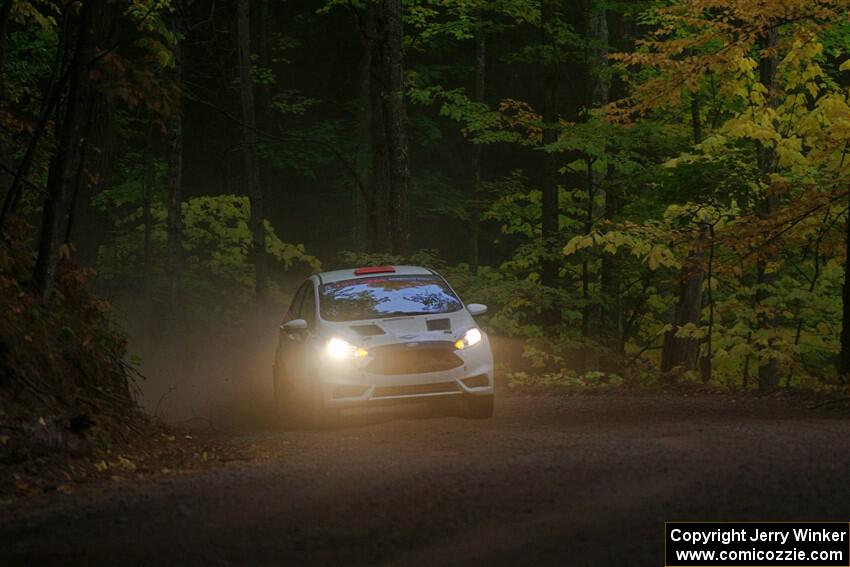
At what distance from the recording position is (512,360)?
2430 cm

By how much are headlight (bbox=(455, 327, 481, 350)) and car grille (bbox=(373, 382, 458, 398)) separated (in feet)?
1.47

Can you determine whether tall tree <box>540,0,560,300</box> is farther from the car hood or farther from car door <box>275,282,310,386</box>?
the car hood

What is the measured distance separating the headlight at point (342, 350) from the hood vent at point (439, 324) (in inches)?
34.0

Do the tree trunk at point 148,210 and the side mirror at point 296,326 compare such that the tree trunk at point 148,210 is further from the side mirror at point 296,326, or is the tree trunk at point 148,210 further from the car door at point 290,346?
the side mirror at point 296,326

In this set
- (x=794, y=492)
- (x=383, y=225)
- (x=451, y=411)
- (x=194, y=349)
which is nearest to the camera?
(x=794, y=492)

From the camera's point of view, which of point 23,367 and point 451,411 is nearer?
point 23,367

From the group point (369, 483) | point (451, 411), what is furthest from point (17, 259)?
point (369, 483)

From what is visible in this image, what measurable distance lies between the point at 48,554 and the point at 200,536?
859 millimetres

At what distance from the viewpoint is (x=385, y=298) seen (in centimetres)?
1348

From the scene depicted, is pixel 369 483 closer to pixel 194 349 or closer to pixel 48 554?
pixel 48 554

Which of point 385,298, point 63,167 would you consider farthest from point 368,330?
point 63,167

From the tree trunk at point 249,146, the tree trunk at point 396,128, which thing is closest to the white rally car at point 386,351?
the tree trunk at point 396,128

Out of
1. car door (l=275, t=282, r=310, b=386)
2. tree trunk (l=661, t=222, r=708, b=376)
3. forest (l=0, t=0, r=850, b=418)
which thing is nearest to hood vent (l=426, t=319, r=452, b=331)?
car door (l=275, t=282, r=310, b=386)

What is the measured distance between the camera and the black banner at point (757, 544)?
5.91 meters
